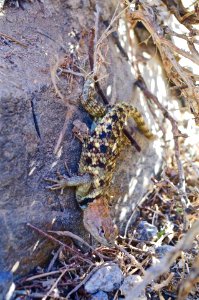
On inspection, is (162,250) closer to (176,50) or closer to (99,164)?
(99,164)

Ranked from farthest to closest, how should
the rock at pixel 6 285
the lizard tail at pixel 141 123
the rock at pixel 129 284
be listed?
1. the lizard tail at pixel 141 123
2. the rock at pixel 129 284
3. the rock at pixel 6 285

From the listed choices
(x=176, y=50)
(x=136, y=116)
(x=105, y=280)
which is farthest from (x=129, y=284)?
(x=176, y=50)

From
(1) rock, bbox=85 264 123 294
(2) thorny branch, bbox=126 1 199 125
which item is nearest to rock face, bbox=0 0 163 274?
(1) rock, bbox=85 264 123 294

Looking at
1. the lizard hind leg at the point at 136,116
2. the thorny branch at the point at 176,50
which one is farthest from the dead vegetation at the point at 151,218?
the lizard hind leg at the point at 136,116

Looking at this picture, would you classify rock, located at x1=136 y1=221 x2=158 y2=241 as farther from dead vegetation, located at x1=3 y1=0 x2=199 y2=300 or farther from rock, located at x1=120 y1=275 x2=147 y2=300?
rock, located at x1=120 y1=275 x2=147 y2=300

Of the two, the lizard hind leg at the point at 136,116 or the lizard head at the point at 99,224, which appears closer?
the lizard head at the point at 99,224

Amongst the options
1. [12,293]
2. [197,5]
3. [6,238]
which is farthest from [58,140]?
[197,5]

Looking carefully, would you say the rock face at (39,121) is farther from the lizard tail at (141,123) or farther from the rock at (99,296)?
the rock at (99,296)
